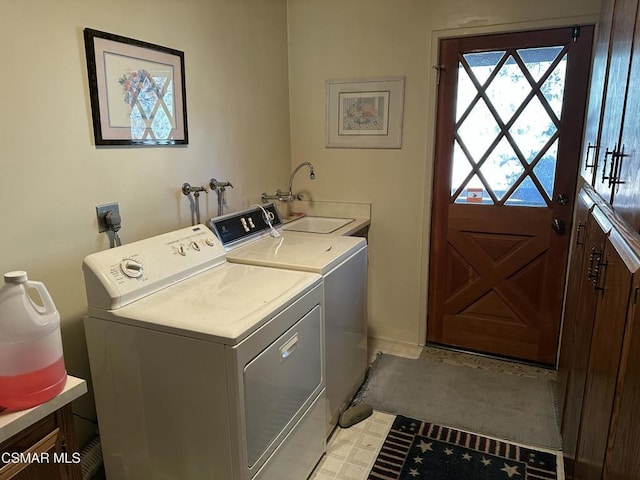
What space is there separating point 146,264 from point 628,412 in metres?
1.53

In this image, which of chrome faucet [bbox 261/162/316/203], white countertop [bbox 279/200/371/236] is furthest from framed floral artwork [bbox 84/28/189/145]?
white countertop [bbox 279/200/371/236]

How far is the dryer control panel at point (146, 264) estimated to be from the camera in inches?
60.5

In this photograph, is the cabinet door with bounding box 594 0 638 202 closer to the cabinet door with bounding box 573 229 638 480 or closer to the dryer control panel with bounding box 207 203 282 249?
the cabinet door with bounding box 573 229 638 480

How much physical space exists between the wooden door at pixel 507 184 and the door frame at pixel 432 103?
1.4 inches

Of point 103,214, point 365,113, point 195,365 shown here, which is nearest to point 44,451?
point 195,365

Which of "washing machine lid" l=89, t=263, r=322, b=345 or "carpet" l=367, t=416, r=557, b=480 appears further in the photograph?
"carpet" l=367, t=416, r=557, b=480

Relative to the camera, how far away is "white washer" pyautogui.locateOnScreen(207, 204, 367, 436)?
2.05 meters

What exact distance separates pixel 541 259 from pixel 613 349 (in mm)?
1763

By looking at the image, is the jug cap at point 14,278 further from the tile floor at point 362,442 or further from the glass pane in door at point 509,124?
the glass pane in door at point 509,124

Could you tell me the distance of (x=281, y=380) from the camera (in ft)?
5.27

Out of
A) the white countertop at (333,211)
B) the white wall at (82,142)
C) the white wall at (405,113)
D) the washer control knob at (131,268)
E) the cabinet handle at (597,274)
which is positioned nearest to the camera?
the cabinet handle at (597,274)

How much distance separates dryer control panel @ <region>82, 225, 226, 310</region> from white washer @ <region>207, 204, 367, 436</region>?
0.59 feet

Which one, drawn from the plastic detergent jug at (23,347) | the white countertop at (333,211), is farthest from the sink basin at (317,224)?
the plastic detergent jug at (23,347)

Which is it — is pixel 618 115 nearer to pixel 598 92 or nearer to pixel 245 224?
pixel 598 92
